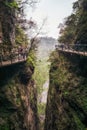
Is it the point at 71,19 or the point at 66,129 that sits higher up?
the point at 71,19

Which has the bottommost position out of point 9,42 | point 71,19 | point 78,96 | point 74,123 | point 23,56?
point 74,123

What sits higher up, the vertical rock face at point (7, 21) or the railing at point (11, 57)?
the vertical rock face at point (7, 21)

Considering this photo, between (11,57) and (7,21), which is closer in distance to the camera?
(11,57)

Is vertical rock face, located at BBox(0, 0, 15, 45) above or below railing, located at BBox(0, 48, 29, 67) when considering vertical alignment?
above

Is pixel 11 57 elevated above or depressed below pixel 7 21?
below

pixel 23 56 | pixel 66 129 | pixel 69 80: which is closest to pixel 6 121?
pixel 66 129

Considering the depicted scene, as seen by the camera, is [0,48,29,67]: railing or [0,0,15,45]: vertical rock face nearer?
[0,48,29,67]: railing

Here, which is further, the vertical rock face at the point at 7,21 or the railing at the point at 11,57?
the vertical rock face at the point at 7,21

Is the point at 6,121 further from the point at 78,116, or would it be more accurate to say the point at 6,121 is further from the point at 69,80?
the point at 69,80
